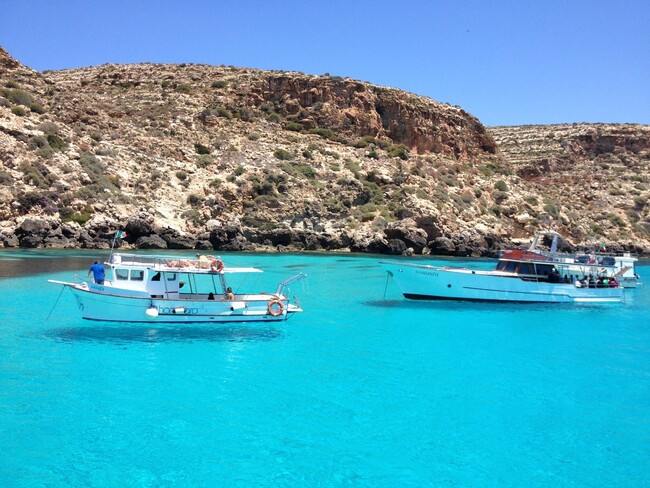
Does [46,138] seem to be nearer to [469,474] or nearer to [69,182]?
[69,182]

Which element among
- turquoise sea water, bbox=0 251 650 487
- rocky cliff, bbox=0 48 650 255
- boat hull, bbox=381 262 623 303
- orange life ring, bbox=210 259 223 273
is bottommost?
turquoise sea water, bbox=0 251 650 487

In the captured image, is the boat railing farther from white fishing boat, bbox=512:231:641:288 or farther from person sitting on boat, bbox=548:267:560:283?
person sitting on boat, bbox=548:267:560:283

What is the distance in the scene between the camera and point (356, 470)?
10.9 meters

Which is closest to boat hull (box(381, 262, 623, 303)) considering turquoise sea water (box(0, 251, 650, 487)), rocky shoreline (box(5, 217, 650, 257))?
turquoise sea water (box(0, 251, 650, 487))

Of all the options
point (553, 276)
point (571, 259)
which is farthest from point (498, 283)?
point (571, 259)

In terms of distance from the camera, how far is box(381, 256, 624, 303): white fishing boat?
31062 mm

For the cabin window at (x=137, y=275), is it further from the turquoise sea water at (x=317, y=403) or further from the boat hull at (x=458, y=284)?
the boat hull at (x=458, y=284)

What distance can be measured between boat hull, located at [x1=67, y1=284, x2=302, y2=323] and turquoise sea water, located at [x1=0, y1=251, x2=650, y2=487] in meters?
0.50

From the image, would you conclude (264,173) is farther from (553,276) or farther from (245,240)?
(553,276)

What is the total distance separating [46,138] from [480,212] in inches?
1901

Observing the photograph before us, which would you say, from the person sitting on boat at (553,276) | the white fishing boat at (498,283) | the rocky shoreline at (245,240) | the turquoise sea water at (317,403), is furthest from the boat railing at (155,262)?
the rocky shoreline at (245,240)

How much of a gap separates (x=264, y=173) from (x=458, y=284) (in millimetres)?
39106

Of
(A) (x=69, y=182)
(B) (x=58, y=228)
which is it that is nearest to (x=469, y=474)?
(B) (x=58, y=228)

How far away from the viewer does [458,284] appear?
3105 centimetres
